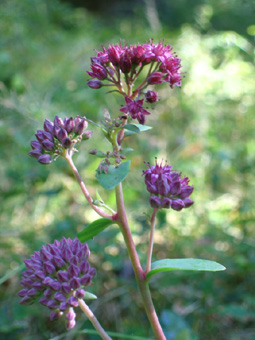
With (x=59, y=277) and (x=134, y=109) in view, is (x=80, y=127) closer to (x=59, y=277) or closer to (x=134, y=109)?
(x=134, y=109)

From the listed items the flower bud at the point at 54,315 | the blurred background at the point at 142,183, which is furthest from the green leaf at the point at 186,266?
the blurred background at the point at 142,183

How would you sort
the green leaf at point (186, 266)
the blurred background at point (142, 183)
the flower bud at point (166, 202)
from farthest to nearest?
1. the blurred background at point (142, 183)
2. the flower bud at point (166, 202)
3. the green leaf at point (186, 266)

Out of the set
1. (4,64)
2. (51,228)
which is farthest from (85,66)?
(51,228)

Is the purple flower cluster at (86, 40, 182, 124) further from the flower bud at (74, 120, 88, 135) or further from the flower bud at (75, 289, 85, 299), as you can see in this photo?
the flower bud at (75, 289, 85, 299)

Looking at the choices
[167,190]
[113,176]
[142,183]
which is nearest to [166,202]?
[167,190]

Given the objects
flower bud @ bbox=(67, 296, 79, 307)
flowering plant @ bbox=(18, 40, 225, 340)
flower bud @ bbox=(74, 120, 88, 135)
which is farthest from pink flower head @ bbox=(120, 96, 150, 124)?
flower bud @ bbox=(67, 296, 79, 307)

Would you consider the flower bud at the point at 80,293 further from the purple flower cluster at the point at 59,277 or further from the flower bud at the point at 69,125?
the flower bud at the point at 69,125

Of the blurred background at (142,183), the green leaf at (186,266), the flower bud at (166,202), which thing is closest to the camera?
the green leaf at (186,266)

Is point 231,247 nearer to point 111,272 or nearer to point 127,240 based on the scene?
point 111,272
